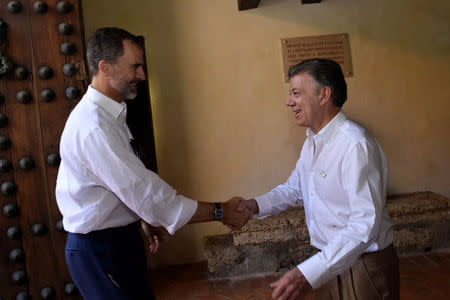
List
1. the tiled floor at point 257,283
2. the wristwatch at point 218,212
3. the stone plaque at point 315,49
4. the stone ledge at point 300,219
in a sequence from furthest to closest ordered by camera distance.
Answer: the stone plaque at point 315,49
the stone ledge at point 300,219
the tiled floor at point 257,283
the wristwatch at point 218,212

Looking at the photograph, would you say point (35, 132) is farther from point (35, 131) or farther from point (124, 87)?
point (124, 87)

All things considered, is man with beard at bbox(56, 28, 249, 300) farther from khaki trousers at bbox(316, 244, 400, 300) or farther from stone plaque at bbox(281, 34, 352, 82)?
stone plaque at bbox(281, 34, 352, 82)

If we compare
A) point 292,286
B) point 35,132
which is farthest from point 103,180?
Answer: point 35,132

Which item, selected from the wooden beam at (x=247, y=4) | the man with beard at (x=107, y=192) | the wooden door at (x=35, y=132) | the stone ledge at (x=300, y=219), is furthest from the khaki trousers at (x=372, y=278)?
the wooden beam at (x=247, y=4)

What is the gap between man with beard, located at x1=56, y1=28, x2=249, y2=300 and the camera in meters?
1.71

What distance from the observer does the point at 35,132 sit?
2902 millimetres

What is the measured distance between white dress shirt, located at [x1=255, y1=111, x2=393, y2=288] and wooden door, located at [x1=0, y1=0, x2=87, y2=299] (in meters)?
1.95

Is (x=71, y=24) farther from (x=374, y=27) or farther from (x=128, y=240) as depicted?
→ (x=374, y=27)

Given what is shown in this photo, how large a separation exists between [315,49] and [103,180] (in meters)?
3.20

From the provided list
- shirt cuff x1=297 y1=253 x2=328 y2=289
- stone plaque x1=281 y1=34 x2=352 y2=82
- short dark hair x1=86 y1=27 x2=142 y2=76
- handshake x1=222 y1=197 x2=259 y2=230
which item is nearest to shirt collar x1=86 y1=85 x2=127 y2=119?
short dark hair x1=86 y1=27 x2=142 y2=76

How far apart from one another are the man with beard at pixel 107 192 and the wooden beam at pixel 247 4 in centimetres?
233

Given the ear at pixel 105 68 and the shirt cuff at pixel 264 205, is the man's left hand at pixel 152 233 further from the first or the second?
the ear at pixel 105 68

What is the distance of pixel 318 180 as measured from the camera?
1803 mm

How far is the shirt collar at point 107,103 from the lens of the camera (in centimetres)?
185
